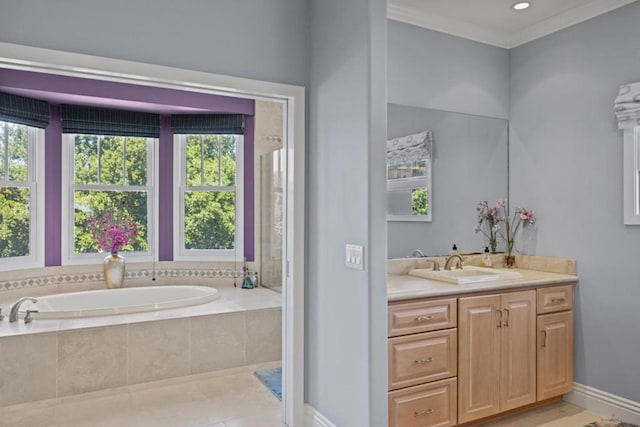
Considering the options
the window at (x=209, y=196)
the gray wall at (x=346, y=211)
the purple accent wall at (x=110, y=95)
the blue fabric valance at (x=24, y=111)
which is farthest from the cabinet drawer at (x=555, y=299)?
the blue fabric valance at (x=24, y=111)

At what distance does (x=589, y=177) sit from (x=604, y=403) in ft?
4.89

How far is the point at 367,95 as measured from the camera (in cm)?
222

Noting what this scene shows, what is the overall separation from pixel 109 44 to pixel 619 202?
3107 millimetres

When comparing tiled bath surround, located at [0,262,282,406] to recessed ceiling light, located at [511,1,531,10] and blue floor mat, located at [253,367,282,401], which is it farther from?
recessed ceiling light, located at [511,1,531,10]

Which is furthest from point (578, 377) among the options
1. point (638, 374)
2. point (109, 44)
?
point (109, 44)

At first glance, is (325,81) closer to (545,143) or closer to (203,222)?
(545,143)

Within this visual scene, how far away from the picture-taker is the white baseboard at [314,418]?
8.30ft

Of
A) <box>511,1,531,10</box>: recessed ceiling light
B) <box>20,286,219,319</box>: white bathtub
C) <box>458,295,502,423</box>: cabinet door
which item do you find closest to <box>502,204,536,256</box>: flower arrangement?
<box>458,295,502,423</box>: cabinet door

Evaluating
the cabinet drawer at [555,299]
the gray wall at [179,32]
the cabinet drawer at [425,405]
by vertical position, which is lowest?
the cabinet drawer at [425,405]

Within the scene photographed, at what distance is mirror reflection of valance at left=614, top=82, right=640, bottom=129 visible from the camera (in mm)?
2795

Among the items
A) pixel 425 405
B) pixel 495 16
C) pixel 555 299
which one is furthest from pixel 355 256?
pixel 495 16

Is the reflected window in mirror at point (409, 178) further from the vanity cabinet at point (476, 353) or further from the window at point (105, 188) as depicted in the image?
the window at point (105, 188)

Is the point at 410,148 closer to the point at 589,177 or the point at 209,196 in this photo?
the point at 589,177

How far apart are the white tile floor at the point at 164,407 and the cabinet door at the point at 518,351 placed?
55.8 inches
